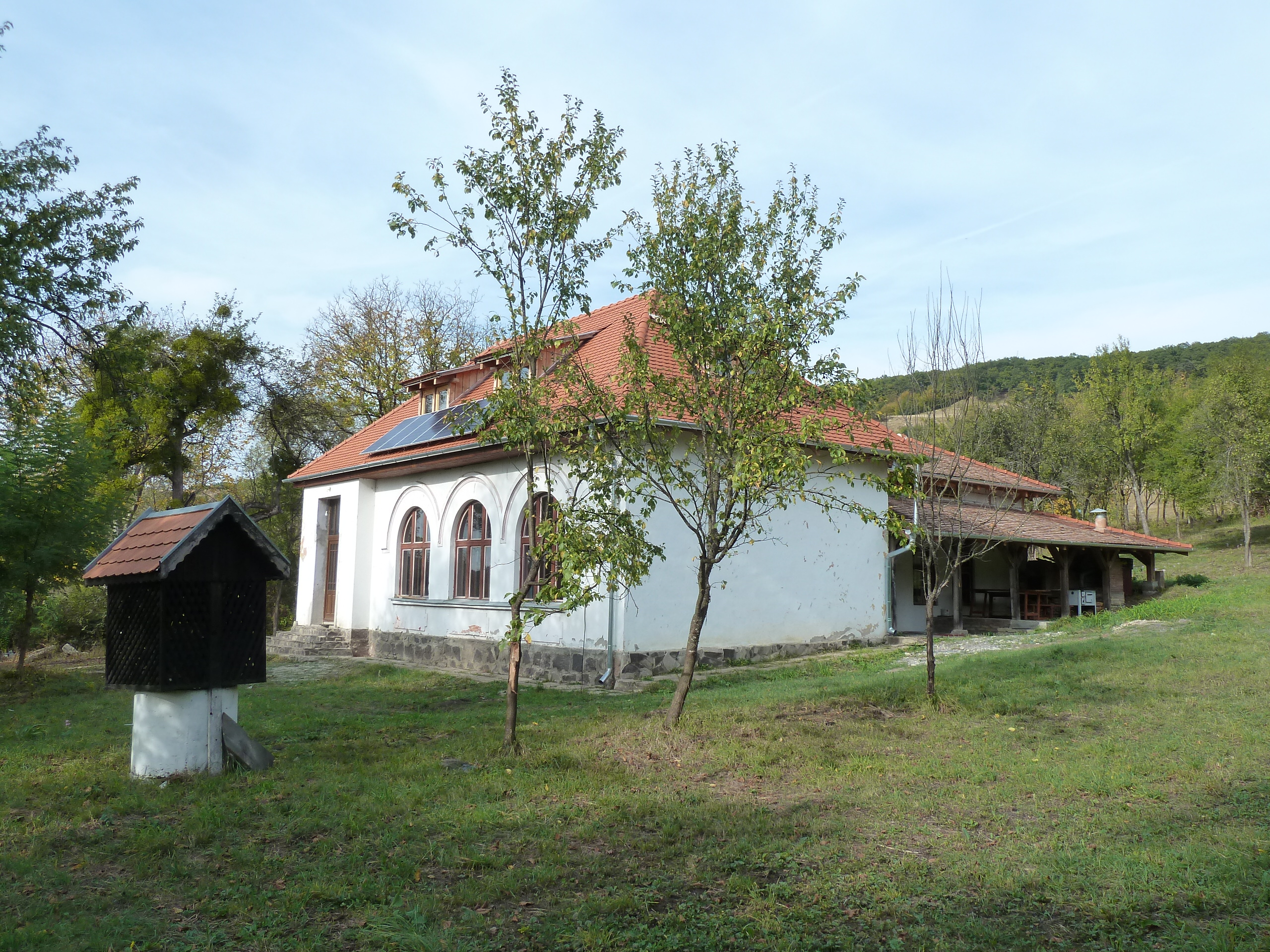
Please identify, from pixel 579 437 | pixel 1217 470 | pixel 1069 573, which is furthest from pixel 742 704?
pixel 1217 470

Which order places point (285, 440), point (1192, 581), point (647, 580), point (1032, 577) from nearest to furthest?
point (647, 580) → point (1032, 577) → point (1192, 581) → point (285, 440)

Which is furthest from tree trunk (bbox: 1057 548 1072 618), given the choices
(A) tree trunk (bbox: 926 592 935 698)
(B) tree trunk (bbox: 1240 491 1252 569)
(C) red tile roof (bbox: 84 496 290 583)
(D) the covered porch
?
(C) red tile roof (bbox: 84 496 290 583)

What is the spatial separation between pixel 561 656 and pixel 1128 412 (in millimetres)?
38823

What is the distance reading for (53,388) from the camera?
2397cm

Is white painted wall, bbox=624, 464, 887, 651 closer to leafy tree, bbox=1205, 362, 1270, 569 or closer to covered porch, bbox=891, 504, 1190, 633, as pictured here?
covered porch, bbox=891, 504, 1190, 633

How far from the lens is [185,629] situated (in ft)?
23.0

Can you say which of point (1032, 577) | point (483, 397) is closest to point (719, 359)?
point (483, 397)

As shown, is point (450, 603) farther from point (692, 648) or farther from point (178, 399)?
point (178, 399)

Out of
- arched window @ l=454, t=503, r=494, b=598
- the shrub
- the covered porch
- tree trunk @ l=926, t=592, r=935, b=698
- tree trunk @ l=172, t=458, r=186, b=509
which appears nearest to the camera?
tree trunk @ l=926, t=592, r=935, b=698

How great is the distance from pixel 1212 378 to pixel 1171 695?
40.2 meters

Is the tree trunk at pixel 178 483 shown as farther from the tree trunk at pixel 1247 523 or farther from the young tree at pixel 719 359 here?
the tree trunk at pixel 1247 523

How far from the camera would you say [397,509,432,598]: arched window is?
1814 centimetres

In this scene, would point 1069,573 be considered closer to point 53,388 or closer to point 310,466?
point 310,466

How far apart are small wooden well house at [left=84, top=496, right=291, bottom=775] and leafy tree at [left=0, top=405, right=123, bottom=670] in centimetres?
650
